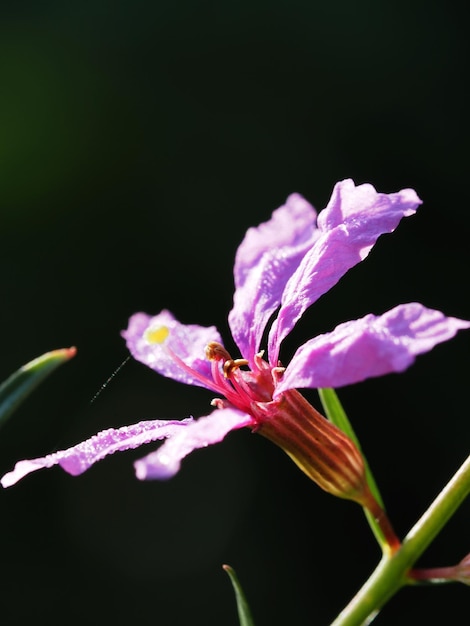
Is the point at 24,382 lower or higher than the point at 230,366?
higher

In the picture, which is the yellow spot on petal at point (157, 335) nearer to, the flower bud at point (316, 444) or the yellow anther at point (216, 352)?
the yellow anther at point (216, 352)

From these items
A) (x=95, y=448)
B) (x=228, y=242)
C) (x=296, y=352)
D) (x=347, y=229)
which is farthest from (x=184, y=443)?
(x=228, y=242)

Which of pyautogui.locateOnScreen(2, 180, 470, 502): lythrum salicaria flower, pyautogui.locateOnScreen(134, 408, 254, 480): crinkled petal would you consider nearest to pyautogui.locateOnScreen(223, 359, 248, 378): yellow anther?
pyautogui.locateOnScreen(2, 180, 470, 502): lythrum salicaria flower

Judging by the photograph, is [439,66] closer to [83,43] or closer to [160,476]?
[83,43]

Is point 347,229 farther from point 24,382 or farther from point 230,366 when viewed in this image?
point 24,382

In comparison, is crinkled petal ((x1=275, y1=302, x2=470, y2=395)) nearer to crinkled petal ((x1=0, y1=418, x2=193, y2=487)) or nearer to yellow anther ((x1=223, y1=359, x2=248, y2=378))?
crinkled petal ((x1=0, y1=418, x2=193, y2=487))

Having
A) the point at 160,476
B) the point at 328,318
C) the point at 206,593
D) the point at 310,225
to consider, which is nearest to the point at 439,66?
the point at 328,318

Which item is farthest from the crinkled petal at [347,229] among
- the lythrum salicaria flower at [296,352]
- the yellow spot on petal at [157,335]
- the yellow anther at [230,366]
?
the yellow spot on petal at [157,335]
